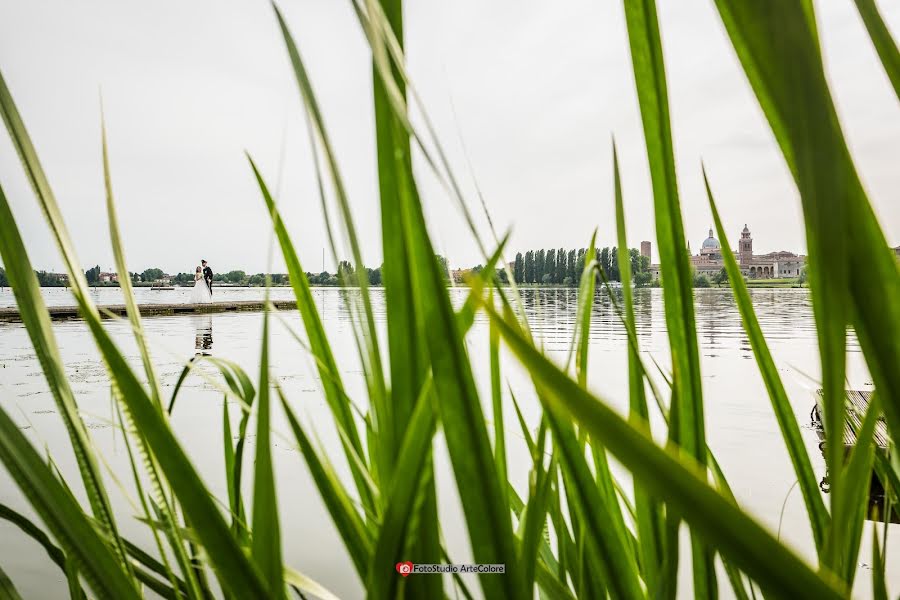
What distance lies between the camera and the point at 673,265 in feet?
0.83

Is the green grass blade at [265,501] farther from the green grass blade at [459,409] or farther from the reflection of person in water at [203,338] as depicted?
the reflection of person in water at [203,338]

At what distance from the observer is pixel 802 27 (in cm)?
8

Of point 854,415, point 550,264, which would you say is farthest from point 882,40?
point 550,264

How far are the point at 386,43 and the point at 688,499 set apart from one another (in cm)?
13

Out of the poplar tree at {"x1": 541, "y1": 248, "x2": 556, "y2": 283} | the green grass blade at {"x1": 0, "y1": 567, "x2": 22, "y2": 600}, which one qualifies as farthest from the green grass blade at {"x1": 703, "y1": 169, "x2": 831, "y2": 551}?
the poplar tree at {"x1": 541, "y1": 248, "x2": 556, "y2": 283}

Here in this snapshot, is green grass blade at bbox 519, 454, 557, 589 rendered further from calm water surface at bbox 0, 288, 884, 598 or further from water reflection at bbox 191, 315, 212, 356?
water reflection at bbox 191, 315, 212, 356

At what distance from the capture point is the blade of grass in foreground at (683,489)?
9 cm

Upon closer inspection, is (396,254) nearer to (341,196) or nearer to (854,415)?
(341,196)

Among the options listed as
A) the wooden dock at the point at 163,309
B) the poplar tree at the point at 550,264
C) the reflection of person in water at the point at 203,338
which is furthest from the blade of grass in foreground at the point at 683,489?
the poplar tree at the point at 550,264

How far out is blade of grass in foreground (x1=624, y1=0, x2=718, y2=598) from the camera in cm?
21

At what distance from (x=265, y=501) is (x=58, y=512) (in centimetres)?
8

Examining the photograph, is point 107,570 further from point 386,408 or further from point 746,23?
point 746,23

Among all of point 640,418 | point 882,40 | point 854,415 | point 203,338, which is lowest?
point 203,338

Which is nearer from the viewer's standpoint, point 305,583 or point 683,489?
point 683,489
